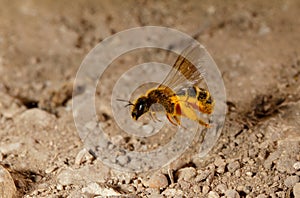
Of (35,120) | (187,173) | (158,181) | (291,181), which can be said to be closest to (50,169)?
(35,120)

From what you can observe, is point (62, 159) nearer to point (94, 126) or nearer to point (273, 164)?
point (94, 126)

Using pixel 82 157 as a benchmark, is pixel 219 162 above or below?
below

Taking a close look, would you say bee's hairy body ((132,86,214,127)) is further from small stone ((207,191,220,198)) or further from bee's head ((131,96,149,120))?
small stone ((207,191,220,198))

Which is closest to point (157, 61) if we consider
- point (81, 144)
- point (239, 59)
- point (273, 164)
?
point (239, 59)

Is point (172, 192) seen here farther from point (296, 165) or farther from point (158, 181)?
point (296, 165)

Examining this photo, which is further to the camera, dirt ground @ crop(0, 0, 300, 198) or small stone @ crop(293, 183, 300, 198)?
dirt ground @ crop(0, 0, 300, 198)

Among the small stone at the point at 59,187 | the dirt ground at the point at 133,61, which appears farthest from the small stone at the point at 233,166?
the small stone at the point at 59,187

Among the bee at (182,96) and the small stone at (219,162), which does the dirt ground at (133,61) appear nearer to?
the small stone at (219,162)

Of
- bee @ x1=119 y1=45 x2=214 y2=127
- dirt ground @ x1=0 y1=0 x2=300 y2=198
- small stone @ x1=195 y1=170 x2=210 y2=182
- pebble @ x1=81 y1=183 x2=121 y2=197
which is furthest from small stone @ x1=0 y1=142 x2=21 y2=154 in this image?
small stone @ x1=195 y1=170 x2=210 y2=182
